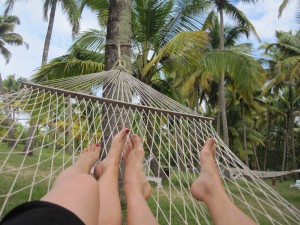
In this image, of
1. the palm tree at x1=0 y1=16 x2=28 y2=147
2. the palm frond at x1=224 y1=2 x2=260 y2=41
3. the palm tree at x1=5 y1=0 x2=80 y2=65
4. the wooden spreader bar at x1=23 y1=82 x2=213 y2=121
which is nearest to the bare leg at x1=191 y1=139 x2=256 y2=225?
the wooden spreader bar at x1=23 y1=82 x2=213 y2=121

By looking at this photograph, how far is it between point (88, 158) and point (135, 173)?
0.61 ft

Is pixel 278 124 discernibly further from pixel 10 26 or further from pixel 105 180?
pixel 105 180

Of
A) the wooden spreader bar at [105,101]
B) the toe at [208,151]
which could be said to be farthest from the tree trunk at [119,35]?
the toe at [208,151]

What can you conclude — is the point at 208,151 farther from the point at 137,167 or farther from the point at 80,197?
the point at 80,197

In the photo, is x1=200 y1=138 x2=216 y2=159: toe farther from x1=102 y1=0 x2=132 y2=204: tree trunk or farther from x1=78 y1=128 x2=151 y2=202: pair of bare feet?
x1=102 y1=0 x2=132 y2=204: tree trunk

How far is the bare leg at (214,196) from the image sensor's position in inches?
32.9

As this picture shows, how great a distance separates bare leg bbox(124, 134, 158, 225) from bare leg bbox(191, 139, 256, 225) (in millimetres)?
164

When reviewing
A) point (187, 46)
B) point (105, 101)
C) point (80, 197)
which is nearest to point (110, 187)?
point (80, 197)

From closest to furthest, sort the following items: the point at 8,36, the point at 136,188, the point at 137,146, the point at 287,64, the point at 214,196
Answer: the point at 214,196 < the point at 136,188 < the point at 137,146 < the point at 287,64 < the point at 8,36

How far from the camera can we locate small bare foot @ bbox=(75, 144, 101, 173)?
45.0 inches

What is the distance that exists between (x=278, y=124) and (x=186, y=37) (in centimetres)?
1597

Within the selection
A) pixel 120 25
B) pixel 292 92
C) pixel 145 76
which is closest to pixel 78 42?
pixel 145 76

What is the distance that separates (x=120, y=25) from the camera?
2807 millimetres

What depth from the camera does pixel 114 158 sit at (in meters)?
1.26
